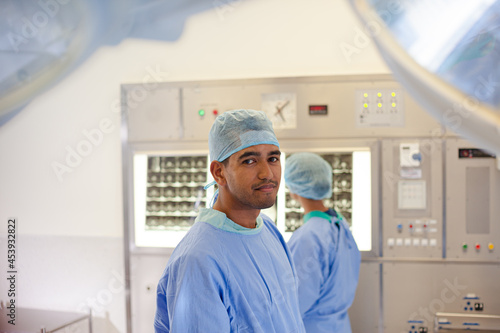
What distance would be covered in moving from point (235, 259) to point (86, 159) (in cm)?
261

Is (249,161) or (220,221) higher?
(249,161)

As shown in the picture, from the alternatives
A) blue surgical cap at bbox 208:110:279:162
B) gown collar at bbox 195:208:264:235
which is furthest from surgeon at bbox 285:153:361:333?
blue surgical cap at bbox 208:110:279:162

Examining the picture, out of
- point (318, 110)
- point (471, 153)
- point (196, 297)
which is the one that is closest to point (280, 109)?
point (318, 110)

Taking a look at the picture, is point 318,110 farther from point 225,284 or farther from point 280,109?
A: point 225,284

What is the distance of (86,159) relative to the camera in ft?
11.9

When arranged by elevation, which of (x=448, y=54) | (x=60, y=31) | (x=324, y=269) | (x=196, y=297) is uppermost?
(x=60, y=31)

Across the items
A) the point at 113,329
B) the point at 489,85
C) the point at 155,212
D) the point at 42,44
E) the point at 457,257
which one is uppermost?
the point at 42,44

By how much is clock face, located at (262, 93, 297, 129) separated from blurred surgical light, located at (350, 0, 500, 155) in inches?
73.3

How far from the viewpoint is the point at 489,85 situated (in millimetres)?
924

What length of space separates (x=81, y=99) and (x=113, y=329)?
76.5 inches

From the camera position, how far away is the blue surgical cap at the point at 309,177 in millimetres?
2408

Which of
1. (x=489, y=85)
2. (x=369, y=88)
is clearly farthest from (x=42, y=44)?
(x=489, y=85)

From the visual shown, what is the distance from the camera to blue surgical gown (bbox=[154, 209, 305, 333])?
4.11 ft

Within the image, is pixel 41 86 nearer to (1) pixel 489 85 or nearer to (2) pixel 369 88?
(2) pixel 369 88
